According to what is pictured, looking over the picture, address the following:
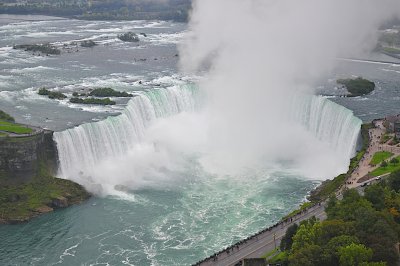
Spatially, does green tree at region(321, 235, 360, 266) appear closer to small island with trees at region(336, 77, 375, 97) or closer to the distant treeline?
small island with trees at region(336, 77, 375, 97)

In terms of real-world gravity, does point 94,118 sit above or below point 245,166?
above

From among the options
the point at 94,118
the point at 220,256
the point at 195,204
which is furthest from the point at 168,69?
the point at 220,256

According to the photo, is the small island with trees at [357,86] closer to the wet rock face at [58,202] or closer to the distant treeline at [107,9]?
the wet rock face at [58,202]

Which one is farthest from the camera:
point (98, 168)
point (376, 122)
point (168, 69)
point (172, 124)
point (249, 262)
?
point (168, 69)

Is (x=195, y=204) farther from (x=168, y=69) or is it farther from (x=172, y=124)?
(x=168, y=69)

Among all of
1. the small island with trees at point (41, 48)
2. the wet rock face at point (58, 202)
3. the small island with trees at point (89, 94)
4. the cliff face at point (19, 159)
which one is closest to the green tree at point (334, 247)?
the wet rock face at point (58, 202)

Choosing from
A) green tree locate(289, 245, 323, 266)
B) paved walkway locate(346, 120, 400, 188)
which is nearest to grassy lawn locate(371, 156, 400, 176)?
paved walkway locate(346, 120, 400, 188)
